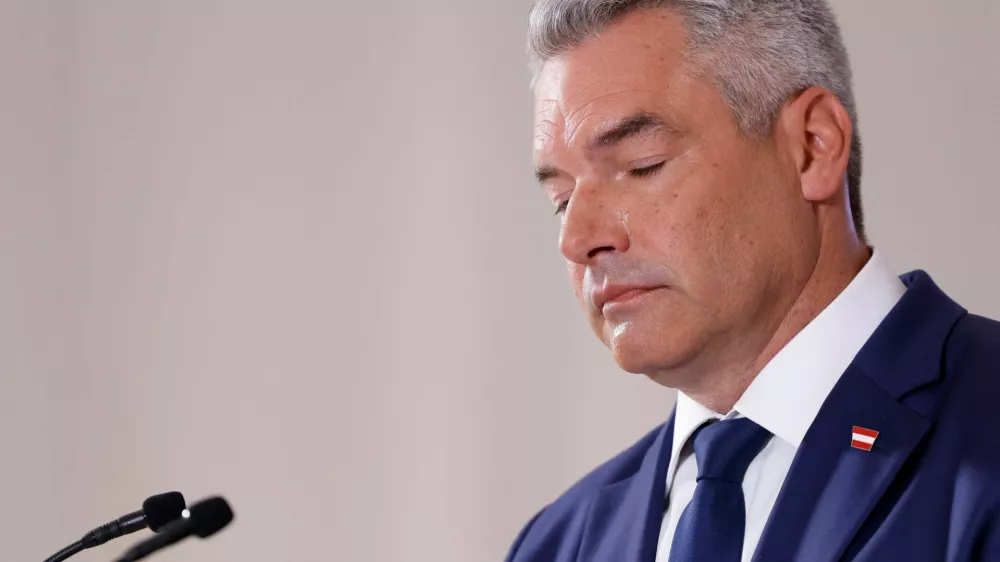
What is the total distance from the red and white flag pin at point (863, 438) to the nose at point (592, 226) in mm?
410

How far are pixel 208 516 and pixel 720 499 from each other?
0.74m

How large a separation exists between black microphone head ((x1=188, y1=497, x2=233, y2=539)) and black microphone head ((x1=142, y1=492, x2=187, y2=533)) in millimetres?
25

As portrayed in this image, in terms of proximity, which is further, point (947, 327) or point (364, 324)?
point (364, 324)

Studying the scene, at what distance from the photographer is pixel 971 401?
5.11 ft

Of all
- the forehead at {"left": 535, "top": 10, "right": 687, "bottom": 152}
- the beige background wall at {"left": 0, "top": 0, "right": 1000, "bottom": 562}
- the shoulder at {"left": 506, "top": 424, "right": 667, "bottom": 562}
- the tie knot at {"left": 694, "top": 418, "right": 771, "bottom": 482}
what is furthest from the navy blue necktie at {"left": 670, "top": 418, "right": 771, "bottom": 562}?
the beige background wall at {"left": 0, "top": 0, "right": 1000, "bottom": 562}

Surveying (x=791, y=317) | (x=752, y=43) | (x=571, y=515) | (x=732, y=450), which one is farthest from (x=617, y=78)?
(x=571, y=515)

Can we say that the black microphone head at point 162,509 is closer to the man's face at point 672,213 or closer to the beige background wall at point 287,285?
the man's face at point 672,213

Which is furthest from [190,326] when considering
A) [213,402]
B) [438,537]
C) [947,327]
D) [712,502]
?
[947,327]

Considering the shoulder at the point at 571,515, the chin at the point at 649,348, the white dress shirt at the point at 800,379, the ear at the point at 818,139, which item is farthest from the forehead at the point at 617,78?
the shoulder at the point at 571,515

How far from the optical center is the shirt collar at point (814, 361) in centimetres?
168

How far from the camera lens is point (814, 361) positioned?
170 cm

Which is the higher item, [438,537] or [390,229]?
[390,229]

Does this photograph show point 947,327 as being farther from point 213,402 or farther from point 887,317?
point 213,402

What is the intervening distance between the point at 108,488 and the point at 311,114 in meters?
1.12
